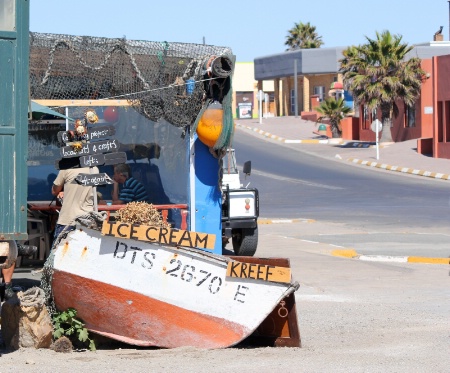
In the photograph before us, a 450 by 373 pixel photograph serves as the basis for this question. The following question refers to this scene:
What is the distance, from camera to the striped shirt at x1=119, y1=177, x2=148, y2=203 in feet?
48.5

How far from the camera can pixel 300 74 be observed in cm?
7288

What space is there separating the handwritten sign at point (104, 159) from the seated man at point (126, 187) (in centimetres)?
465

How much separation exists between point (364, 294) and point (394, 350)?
368cm

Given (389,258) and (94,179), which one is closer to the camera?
(94,179)

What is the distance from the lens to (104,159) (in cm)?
991

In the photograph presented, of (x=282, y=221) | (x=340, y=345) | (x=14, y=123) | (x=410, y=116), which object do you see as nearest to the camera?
(x=14, y=123)

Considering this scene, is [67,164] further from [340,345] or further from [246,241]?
[246,241]

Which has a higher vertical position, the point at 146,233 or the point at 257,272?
the point at 146,233

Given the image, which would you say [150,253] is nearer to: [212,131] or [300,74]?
[212,131]

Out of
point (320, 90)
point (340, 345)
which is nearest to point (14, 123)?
point (340, 345)

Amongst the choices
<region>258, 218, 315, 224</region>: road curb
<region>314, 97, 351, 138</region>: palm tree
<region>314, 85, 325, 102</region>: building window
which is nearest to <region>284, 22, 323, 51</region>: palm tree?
<region>314, 85, 325, 102</region>: building window

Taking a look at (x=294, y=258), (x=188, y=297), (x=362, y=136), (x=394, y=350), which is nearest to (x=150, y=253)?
(x=188, y=297)

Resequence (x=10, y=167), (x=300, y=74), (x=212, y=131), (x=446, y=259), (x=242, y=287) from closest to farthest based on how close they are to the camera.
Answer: (x=10, y=167) → (x=242, y=287) → (x=212, y=131) → (x=446, y=259) → (x=300, y=74)

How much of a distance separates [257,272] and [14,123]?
227cm
